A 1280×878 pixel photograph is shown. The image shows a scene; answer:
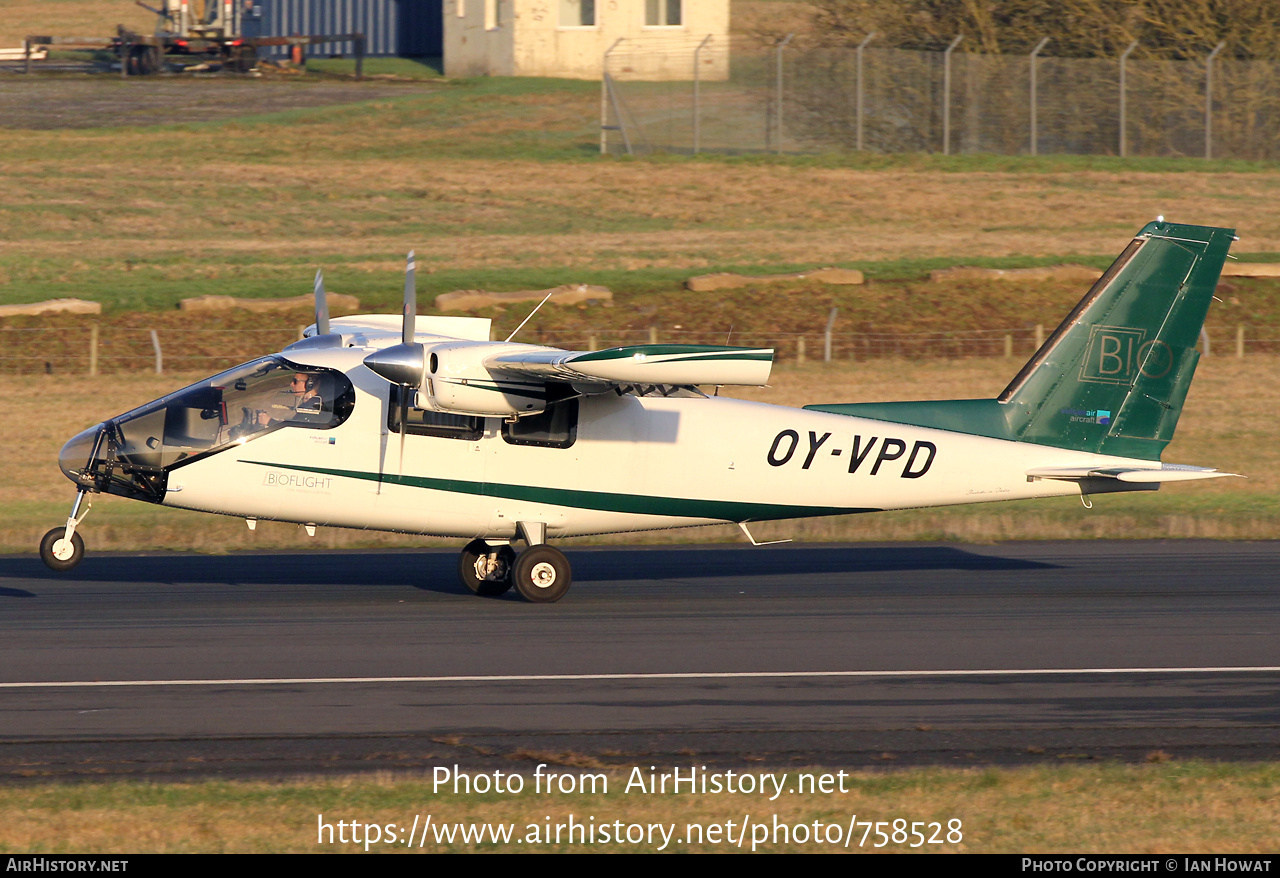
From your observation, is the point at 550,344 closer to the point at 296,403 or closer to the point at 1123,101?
the point at 296,403

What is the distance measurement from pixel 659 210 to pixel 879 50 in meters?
10.2

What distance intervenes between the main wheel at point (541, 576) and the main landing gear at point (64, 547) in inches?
174

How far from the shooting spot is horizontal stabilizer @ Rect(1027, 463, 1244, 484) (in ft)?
49.9

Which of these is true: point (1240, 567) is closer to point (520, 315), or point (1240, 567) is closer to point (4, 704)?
point (4, 704)

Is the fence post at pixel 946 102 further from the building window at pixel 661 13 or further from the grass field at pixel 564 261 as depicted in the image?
the building window at pixel 661 13

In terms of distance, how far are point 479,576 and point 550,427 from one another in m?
2.01

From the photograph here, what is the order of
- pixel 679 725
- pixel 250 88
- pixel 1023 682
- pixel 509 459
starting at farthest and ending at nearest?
pixel 250 88 → pixel 509 459 → pixel 1023 682 → pixel 679 725

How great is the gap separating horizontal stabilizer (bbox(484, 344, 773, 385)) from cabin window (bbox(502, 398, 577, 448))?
5.11ft

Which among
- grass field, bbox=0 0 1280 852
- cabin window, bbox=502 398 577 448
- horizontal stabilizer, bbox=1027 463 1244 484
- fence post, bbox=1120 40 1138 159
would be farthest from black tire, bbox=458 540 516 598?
fence post, bbox=1120 40 1138 159

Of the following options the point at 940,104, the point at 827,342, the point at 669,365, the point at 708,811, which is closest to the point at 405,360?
the point at 669,365

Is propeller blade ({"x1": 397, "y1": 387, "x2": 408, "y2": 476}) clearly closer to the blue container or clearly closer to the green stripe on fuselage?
the green stripe on fuselage

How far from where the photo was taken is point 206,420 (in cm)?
1468

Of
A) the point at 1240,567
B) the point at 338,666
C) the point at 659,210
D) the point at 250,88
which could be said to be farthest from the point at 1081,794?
the point at 250,88

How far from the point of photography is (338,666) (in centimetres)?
1248
